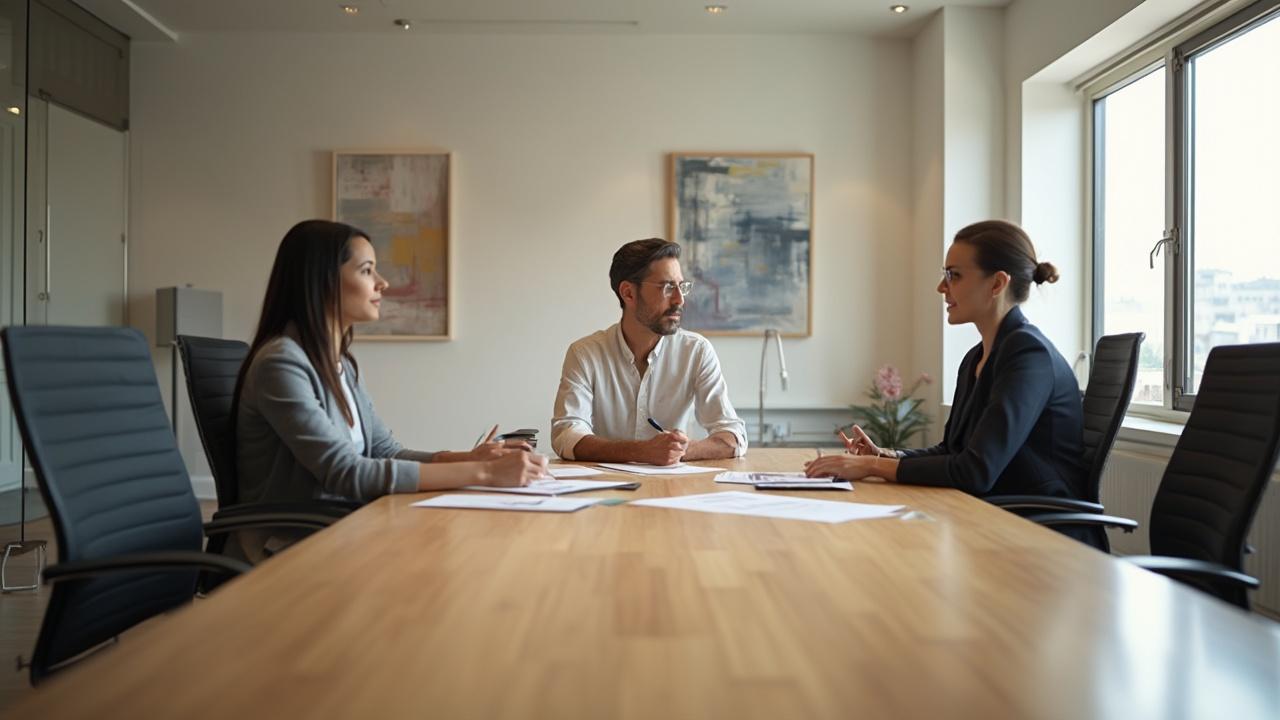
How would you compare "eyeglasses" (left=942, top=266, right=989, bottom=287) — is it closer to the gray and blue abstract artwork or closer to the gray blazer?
the gray blazer

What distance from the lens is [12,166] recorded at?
4.25 m

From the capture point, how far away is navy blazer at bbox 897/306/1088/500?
206cm

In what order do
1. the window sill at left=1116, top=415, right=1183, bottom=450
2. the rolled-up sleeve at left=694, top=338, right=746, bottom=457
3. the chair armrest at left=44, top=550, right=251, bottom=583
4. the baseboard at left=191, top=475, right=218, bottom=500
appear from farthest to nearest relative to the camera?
the baseboard at left=191, top=475, right=218, bottom=500 → the window sill at left=1116, top=415, right=1183, bottom=450 → the rolled-up sleeve at left=694, top=338, right=746, bottom=457 → the chair armrest at left=44, top=550, right=251, bottom=583

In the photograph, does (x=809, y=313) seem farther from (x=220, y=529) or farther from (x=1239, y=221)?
(x=220, y=529)

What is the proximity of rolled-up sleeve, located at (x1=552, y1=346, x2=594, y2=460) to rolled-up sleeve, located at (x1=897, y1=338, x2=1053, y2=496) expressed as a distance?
38.0 inches

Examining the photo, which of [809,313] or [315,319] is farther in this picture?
[809,313]

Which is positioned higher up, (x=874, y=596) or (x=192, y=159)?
(x=192, y=159)

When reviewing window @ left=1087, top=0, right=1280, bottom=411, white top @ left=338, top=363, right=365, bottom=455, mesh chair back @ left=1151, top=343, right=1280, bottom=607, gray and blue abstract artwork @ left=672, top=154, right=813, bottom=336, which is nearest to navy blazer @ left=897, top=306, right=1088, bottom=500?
mesh chair back @ left=1151, top=343, right=1280, bottom=607

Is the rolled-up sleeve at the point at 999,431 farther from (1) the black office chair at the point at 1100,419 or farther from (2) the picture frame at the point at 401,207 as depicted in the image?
(2) the picture frame at the point at 401,207

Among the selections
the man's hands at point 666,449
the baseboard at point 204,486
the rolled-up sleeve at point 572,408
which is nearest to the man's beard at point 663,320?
the rolled-up sleeve at point 572,408

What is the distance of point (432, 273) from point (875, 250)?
2.53 m

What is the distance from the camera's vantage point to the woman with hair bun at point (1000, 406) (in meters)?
2.07

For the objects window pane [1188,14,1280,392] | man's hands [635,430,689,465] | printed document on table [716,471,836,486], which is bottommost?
printed document on table [716,471,836,486]

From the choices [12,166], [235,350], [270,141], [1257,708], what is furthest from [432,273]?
[1257,708]
